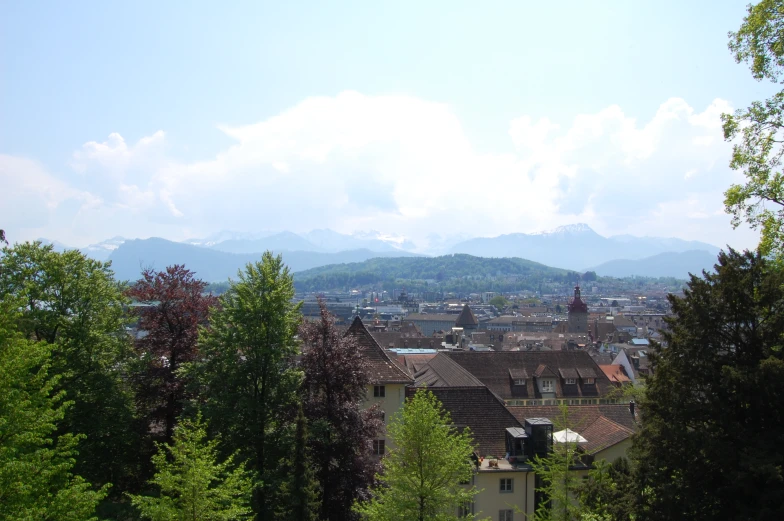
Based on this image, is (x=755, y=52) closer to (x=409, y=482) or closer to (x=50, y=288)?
(x=409, y=482)

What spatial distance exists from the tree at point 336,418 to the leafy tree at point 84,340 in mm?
6643

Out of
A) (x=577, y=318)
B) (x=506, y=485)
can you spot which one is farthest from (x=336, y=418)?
(x=577, y=318)

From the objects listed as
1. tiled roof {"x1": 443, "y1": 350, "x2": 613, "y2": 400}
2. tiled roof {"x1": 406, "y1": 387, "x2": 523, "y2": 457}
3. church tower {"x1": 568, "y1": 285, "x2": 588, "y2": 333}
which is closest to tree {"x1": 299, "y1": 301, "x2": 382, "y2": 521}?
tiled roof {"x1": 406, "y1": 387, "x2": 523, "y2": 457}

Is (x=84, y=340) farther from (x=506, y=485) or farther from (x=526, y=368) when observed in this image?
(x=526, y=368)

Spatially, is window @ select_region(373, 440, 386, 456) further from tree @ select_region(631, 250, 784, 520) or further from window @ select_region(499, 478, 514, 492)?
tree @ select_region(631, 250, 784, 520)

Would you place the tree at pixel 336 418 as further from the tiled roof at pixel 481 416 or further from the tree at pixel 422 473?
the tiled roof at pixel 481 416

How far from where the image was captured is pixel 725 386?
1210 cm

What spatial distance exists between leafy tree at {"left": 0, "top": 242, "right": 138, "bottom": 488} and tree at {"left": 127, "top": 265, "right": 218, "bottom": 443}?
77 centimetres

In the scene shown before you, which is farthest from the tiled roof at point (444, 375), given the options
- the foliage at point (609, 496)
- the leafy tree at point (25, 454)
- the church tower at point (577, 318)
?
the church tower at point (577, 318)

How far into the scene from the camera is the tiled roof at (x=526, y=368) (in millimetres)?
46375

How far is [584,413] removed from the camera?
30062 millimetres

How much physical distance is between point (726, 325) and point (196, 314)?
723 inches

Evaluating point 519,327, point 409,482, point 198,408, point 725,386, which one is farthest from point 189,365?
point 519,327

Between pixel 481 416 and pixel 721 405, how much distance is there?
15607 mm
